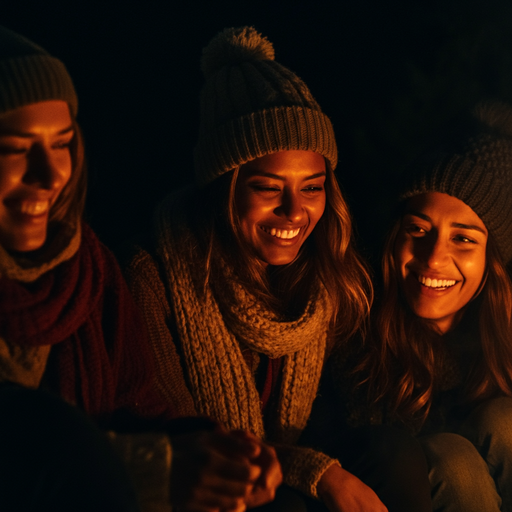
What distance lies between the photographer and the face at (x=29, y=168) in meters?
1.35

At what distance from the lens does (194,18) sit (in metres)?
2.43

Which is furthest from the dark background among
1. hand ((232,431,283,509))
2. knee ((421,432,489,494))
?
hand ((232,431,283,509))

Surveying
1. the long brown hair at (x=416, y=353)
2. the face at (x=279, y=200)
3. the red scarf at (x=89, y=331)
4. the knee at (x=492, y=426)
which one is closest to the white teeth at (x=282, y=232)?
the face at (x=279, y=200)

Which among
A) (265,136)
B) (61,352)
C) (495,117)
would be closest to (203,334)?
(61,352)

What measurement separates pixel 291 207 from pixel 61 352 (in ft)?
2.50

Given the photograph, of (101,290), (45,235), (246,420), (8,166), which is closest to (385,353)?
(246,420)

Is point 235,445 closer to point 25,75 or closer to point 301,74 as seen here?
point 25,75

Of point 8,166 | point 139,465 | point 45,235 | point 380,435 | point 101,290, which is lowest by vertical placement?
point 380,435

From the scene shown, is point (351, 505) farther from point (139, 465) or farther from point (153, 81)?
point (153, 81)

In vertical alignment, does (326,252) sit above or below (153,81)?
below

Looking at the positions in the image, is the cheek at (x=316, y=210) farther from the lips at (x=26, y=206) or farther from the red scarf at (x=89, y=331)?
the lips at (x=26, y=206)

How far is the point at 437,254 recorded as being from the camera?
79.3 inches

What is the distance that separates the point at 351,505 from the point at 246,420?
1.40 feet

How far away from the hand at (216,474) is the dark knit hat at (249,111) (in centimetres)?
85
